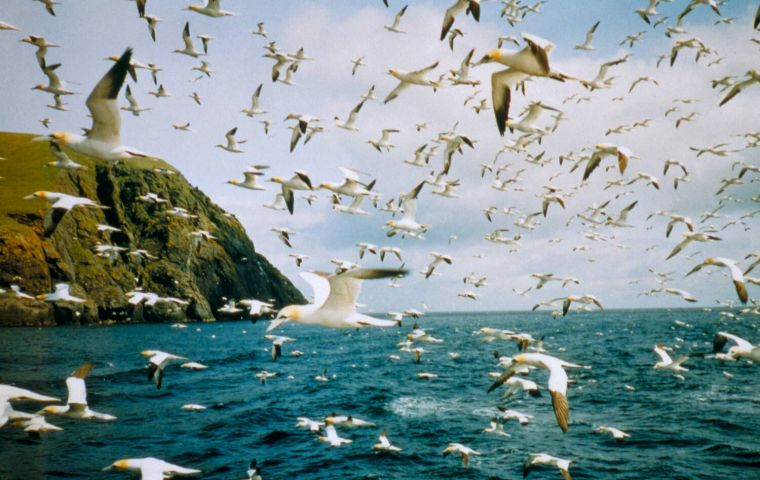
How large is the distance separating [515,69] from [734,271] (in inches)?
267

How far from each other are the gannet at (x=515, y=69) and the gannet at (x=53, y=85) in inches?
562

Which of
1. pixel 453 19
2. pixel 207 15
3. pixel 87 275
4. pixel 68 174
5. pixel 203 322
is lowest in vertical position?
pixel 203 322

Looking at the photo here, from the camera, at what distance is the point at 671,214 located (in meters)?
19.6

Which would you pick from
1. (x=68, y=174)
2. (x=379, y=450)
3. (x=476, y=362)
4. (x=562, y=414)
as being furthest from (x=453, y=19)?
(x=68, y=174)

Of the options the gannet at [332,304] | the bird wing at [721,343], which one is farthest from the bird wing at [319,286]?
the bird wing at [721,343]

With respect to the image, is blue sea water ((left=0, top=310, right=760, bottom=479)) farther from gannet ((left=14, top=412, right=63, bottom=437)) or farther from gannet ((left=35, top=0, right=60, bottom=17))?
gannet ((left=35, top=0, right=60, bottom=17))

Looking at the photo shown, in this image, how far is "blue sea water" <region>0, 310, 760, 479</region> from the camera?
14562 millimetres

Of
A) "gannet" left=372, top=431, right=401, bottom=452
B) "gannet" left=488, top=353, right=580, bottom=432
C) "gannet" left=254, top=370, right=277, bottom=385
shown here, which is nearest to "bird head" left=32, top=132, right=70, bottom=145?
"gannet" left=488, top=353, right=580, bottom=432

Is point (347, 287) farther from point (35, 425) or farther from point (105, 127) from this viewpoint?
point (35, 425)

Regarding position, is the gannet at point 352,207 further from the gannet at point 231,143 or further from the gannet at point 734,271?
the gannet at point 734,271

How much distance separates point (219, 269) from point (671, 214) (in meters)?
89.2

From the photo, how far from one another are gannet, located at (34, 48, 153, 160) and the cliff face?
59.1 metres

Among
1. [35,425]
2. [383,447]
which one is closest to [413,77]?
[383,447]

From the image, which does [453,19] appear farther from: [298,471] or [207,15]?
[298,471]
